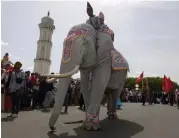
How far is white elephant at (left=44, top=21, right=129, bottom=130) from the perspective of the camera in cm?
585

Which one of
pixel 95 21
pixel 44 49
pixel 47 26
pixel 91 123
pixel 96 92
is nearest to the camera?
pixel 91 123

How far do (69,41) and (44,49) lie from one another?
44905mm

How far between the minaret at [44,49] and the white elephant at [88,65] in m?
42.7

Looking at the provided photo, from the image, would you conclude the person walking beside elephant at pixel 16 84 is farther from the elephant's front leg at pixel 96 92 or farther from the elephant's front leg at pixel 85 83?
the elephant's front leg at pixel 96 92

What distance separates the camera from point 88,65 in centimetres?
650

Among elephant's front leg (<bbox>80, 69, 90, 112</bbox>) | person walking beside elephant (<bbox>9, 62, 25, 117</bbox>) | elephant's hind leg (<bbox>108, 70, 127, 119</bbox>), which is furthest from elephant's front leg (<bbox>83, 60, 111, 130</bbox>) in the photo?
person walking beside elephant (<bbox>9, 62, 25, 117</bbox>)

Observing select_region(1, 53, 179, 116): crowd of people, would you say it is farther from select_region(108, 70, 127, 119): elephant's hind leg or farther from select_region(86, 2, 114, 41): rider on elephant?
select_region(86, 2, 114, 41): rider on elephant

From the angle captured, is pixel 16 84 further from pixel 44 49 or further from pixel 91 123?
pixel 44 49

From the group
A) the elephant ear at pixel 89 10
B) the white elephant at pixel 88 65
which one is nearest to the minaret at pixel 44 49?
the elephant ear at pixel 89 10

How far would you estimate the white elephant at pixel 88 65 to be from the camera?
585 centimetres

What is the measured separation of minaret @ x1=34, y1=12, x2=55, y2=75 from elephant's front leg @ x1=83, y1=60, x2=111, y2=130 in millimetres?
43056

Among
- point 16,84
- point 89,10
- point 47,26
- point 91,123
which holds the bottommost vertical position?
point 91,123

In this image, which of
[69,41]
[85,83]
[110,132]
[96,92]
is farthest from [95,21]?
[110,132]

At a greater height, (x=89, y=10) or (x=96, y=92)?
(x=89, y=10)
